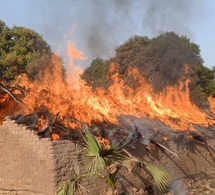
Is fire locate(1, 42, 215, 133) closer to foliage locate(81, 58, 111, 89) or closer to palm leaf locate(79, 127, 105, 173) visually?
palm leaf locate(79, 127, 105, 173)

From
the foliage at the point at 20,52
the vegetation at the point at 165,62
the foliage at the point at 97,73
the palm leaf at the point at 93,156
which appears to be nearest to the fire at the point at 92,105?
the palm leaf at the point at 93,156

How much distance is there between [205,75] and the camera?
105 feet

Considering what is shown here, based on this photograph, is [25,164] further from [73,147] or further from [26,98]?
[26,98]

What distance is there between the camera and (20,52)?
28141 mm

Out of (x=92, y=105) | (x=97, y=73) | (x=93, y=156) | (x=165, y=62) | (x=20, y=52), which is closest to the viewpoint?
(x=93, y=156)

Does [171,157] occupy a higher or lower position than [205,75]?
lower

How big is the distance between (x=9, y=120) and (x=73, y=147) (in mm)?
2316

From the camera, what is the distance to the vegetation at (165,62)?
104 feet

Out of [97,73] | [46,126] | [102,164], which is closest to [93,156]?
[102,164]

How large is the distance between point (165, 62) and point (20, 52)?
1388cm

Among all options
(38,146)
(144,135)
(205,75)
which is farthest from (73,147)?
(205,75)

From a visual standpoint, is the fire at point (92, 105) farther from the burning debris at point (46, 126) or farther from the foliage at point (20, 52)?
the foliage at point (20, 52)

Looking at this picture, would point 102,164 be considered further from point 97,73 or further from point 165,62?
point 97,73

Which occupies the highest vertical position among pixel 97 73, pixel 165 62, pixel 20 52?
pixel 97 73
